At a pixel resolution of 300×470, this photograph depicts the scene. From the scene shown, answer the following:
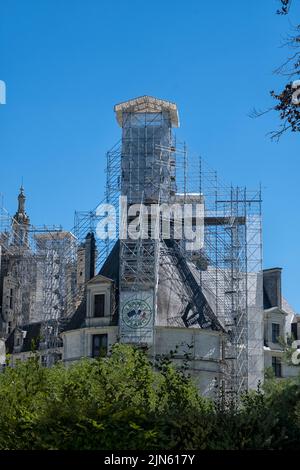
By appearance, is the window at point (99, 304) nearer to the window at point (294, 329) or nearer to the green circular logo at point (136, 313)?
the green circular logo at point (136, 313)

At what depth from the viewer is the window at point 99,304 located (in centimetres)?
4081

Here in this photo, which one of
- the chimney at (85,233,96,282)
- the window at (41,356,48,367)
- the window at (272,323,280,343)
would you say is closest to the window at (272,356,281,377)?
the window at (272,323,280,343)

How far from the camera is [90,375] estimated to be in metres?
19.7

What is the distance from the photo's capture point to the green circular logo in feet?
128

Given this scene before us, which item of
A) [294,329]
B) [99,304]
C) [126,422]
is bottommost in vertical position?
[126,422]

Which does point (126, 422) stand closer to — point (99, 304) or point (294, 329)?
point (99, 304)

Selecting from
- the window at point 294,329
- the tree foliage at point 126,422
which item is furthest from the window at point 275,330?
the tree foliage at point 126,422

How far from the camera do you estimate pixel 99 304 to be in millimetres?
41062

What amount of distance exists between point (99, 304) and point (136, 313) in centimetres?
241

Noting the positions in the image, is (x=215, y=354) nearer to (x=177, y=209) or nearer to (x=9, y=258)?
(x=177, y=209)

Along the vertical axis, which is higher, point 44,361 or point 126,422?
point 44,361

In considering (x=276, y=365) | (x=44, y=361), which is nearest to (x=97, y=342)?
(x=44, y=361)

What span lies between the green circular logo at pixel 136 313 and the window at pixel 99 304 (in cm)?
159

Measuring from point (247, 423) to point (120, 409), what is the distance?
2.15 m
